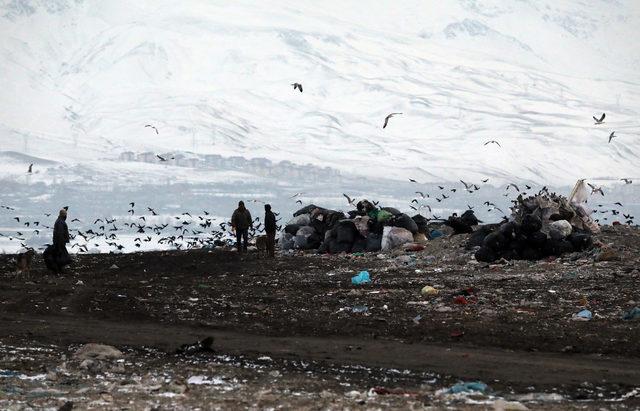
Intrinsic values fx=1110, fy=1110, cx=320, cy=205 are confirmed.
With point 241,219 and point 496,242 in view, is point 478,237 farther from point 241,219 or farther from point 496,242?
point 241,219

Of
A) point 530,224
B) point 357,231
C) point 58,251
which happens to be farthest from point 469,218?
point 58,251

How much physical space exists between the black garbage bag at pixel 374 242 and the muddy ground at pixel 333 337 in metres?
3.66

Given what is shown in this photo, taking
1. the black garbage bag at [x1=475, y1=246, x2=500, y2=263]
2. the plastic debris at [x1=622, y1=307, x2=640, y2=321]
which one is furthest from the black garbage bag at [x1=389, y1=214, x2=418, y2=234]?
the plastic debris at [x1=622, y1=307, x2=640, y2=321]

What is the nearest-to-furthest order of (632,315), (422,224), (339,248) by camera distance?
(632,315), (339,248), (422,224)

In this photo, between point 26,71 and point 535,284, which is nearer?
point 535,284

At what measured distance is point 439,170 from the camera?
12681cm

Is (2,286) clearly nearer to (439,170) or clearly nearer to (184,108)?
(439,170)

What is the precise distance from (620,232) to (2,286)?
12464mm

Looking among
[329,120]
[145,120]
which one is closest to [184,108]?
[145,120]

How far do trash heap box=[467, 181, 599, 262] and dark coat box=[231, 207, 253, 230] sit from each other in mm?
4409

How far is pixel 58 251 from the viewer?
59.2 feet

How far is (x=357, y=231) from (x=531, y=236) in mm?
4738

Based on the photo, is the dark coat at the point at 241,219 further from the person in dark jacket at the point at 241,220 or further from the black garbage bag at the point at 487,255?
the black garbage bag at the point at 487,255

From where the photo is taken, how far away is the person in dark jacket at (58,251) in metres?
17.6
